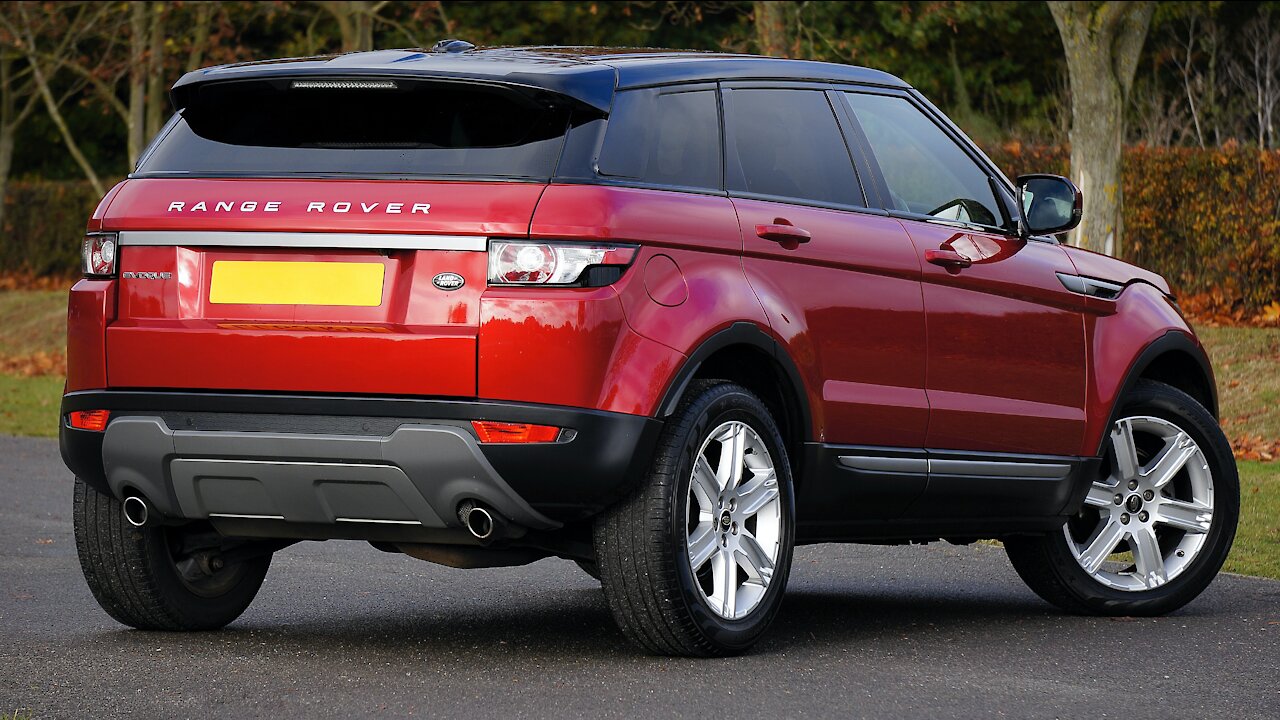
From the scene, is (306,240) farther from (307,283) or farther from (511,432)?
(511,432)

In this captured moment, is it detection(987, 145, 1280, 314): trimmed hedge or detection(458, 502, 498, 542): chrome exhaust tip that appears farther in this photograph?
detection(987, 145, 1280, 314): trimmed hedge

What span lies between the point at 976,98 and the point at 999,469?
29633 mm

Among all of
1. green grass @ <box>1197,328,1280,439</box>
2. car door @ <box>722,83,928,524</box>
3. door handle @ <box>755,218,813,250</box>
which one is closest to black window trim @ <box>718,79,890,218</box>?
car door @ <box>722,83,928,524</box>

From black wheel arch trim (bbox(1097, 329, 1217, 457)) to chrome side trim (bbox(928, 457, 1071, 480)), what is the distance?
30 centimetres

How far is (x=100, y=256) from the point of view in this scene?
6.15 meters

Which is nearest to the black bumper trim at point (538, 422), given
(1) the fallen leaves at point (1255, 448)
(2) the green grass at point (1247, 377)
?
(1) the fallen leaves at point (1255, 448)

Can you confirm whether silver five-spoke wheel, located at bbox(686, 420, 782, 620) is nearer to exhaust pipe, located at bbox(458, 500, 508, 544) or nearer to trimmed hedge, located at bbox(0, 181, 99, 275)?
exhaust pipe, located at bbox(458, 500, 508, 544)

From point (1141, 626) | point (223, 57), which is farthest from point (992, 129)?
point (1141, 626)

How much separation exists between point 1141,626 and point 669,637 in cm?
238

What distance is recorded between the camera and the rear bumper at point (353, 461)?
18.4 feet

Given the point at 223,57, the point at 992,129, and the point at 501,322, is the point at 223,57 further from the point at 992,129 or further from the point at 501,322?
the point at 501,322

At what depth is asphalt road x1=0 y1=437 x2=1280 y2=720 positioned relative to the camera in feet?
18.1

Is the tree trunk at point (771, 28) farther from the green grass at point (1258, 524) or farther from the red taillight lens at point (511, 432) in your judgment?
the red taillight lens at point (511, 432)

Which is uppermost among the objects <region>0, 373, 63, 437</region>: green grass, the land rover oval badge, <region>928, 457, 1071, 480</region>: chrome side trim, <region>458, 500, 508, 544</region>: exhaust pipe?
the land rover oval badge
